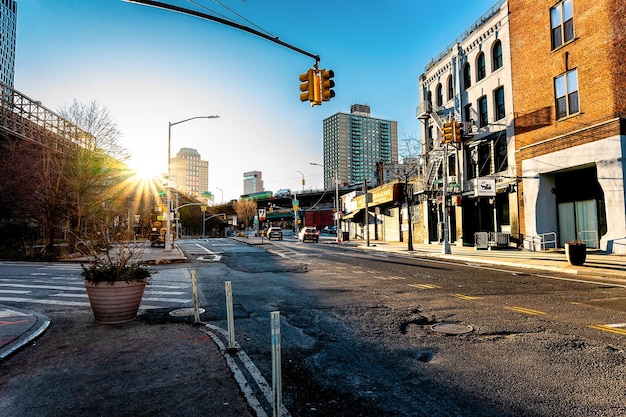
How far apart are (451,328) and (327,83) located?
9.02 metres

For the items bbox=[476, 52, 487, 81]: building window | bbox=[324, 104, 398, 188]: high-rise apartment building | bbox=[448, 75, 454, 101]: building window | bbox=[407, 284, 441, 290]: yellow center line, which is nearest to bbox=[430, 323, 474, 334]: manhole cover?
bbox=[407, 284, 441, 290]: yellow center line

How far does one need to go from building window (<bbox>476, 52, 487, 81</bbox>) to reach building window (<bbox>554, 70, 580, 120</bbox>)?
7759 mm

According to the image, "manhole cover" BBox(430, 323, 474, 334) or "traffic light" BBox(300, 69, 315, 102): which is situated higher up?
"traffic light" BBox(300, 69, 315, 102)

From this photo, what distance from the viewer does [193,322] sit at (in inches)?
294

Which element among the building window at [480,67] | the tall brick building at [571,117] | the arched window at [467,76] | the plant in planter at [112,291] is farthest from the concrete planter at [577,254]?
the arched window at [467,76]

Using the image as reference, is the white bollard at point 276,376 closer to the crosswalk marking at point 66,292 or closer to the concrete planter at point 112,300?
the concrete planter at point 112,300

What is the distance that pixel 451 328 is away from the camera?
680cm

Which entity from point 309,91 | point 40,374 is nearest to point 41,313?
point 40,374

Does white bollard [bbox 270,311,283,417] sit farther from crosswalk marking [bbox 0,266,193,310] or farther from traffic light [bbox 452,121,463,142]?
traffic light [bbox 452,121,463,142]

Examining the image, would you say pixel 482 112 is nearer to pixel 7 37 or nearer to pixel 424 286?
pixel 424 286

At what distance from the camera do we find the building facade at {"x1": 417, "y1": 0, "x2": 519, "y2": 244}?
26891mm

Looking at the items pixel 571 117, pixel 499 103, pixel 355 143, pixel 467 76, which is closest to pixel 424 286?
pixel 571 117

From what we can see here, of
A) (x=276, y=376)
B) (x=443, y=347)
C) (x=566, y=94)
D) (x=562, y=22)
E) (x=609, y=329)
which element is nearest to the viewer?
(x=276, y=376)

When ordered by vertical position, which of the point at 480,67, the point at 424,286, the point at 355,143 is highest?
the point at 355,143
